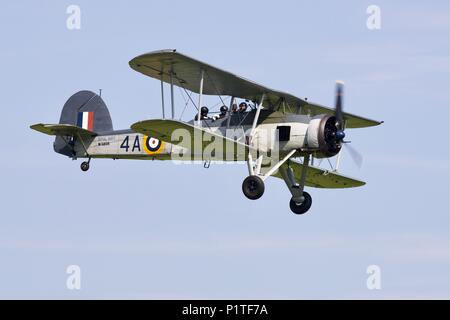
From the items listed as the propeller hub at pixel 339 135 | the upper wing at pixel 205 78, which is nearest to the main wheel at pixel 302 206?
the upper wing at pixel 205 78

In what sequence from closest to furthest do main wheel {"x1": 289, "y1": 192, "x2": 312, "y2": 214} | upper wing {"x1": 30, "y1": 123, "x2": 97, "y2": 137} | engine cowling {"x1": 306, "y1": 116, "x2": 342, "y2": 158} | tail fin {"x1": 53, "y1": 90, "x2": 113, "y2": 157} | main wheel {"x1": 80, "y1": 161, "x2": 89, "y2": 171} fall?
engine cowling {"x1": 306, "y1": 116, "x2": 342, "y2": 158}, main wheel {"x1": 289, "y1": 192, "x2": 312, "y2": 214}, upper wing {"x1": 30, "y1": 123, "x2": 97, "y2": 137}, main wheel {"x1": 80, "y1": 161, "x2": 89, "y2": 171}, tail fin {"x1": 53, "y1": 90, "x2": 113, "y2": 157}

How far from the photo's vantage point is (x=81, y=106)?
85.8 ft

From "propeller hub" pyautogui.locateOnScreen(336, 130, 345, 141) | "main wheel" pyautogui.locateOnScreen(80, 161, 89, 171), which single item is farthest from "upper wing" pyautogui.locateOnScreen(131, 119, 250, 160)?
"main wheel" pyautogui.locateOnScreen(80, 161, 89, 171)

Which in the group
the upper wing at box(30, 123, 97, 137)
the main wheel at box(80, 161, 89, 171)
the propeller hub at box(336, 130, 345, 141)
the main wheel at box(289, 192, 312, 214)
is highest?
the upper wing at box(30, 123, 97, 137)

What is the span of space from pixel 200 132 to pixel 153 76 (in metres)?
1.97

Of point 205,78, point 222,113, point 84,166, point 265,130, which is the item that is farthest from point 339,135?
point 84,166

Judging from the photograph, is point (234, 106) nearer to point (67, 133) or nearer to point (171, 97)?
point (171, 97)

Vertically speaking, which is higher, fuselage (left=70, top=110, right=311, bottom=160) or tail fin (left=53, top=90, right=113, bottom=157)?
tail fin (left=53, top=90, right=113, bottom=157)

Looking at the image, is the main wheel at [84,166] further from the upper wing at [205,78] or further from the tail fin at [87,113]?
the upper wing at [205,78]

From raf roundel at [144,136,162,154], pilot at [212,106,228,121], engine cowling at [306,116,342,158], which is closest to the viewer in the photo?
engine cowling at [306,116,342,158]

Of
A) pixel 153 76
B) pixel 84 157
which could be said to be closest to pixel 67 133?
pixel 84 157

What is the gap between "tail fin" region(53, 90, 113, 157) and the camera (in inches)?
1007

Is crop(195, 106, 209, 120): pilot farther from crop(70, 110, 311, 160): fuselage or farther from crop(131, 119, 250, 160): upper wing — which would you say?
crop(131, 119, 250, 160): upper wing

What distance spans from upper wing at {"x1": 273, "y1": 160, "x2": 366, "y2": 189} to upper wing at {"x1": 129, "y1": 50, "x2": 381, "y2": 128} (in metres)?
1.29
